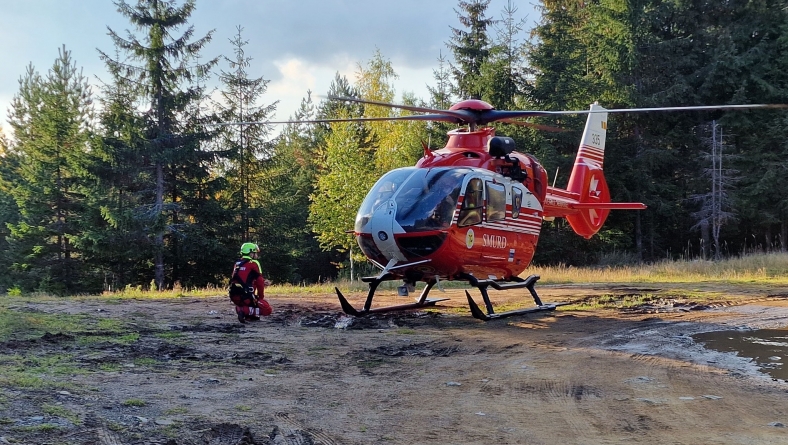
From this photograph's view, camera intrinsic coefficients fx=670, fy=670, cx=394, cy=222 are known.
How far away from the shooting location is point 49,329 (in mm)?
9227

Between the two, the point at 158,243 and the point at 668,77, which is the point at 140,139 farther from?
the point at 668,77

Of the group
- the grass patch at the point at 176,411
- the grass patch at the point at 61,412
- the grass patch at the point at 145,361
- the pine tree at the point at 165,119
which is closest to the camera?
the grass patch at the point at 61,412

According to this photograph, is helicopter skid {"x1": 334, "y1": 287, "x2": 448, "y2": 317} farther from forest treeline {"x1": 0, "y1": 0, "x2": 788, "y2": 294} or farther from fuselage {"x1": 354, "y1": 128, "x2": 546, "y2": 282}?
forest treeline {"x1": 0, "y1": 0, "x2": 788, "y2": 294}

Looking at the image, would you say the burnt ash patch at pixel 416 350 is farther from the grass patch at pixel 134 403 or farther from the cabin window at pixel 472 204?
the grass patch at pixel 134 403

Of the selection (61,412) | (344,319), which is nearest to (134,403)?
(61,412)

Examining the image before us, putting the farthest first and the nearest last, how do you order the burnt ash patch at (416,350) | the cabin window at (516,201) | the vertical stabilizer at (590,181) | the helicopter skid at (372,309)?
the vertical stabilizer at (590,181), the cabin window at (516,201), the helicopter skid at (372,309), the burnt ash patch at (416,350)

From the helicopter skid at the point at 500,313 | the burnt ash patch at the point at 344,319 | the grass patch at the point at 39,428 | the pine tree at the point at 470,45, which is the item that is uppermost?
the pine tree at the point at 470,45

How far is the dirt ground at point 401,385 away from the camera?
492 centimetres

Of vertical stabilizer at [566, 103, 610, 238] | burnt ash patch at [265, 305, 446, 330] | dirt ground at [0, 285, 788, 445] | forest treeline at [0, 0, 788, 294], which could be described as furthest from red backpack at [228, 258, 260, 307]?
forest treeline at [0, 0, 788, 294]

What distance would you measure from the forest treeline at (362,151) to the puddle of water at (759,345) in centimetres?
2122

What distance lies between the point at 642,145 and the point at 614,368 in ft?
94.5

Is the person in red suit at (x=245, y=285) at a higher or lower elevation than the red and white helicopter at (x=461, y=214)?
lower

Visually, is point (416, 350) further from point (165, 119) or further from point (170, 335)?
point (165, 119)

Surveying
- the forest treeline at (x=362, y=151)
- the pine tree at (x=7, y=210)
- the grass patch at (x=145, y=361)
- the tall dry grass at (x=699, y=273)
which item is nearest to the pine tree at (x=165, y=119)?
the forest treeline at (x=362, y=151)
